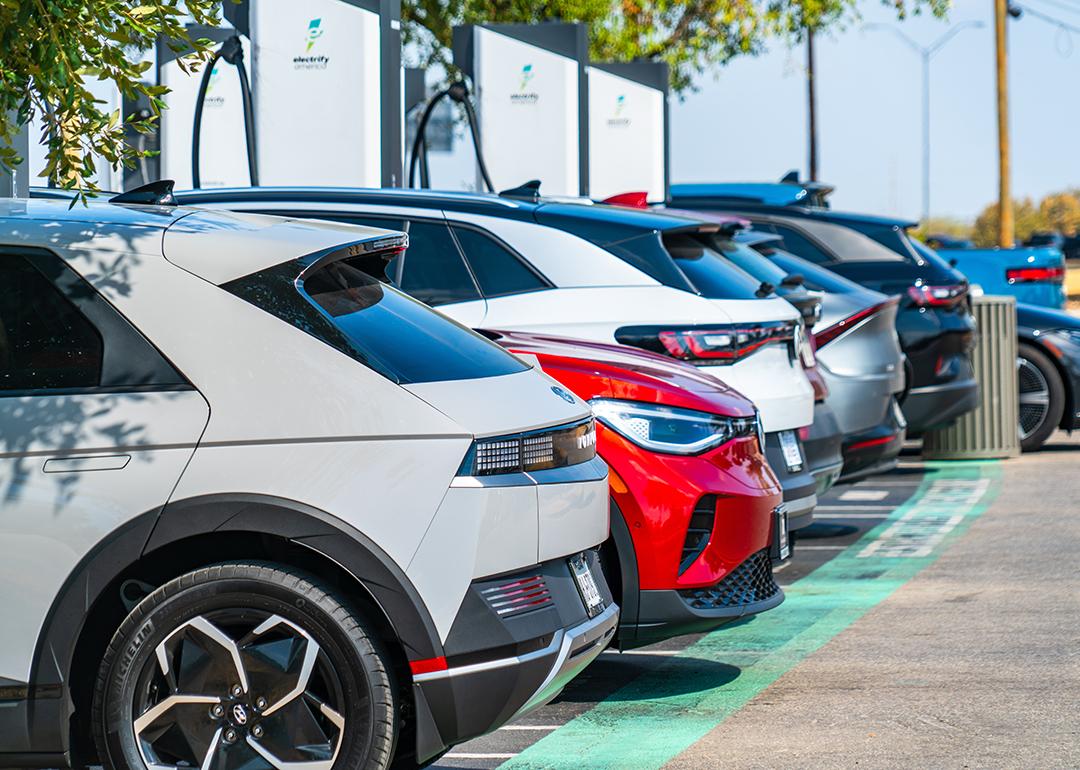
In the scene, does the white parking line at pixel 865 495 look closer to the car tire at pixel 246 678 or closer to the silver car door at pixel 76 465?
the car tire at pixel 246 678

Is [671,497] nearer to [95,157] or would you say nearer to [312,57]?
[95,157]

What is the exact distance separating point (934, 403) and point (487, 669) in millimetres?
8448

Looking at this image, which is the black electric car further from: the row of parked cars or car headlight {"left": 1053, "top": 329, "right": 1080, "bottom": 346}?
the row of parked cars

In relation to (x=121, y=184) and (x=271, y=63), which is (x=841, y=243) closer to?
(x=271, y=63)

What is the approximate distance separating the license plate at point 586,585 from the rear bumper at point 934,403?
7772 mm

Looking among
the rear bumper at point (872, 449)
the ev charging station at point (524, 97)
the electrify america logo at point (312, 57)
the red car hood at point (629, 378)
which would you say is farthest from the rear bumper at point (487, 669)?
the ev charging station at point (524, 97)

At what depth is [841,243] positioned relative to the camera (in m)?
12.6

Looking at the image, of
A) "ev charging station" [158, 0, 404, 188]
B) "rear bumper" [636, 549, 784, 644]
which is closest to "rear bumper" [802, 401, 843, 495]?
"rear bumper" [636, 549, 784, 644]

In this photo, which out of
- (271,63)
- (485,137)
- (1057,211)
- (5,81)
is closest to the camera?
(5,81)

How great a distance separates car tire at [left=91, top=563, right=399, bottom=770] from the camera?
408 centimetres

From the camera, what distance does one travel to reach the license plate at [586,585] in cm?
442

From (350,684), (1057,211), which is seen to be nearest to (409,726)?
(350,684)

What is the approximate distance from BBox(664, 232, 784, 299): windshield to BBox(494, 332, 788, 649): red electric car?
60.6 inches

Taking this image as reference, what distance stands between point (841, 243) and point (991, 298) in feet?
5.77
